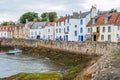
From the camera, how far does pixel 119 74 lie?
32.0 ft

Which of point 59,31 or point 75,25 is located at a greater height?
point 75,25

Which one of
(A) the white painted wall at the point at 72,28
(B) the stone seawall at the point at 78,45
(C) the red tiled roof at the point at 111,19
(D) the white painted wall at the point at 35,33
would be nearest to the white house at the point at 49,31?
(D) the white painted wall at the point at 35,33

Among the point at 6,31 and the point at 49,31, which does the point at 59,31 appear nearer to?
the point at 49,31

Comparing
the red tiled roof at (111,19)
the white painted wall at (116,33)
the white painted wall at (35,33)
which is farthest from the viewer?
the white painted wall at (35,33)

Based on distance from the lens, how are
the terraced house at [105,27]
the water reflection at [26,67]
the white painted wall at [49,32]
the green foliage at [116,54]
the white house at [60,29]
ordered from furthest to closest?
the white painted wall at [49,32], the white house at [60,29], the terraced house at [105,27], the water reflection at [26,67], the green foliage at [116,54]

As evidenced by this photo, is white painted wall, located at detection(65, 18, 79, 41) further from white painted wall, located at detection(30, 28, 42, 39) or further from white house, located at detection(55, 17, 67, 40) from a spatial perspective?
white painted wall, located at detection(30, 28, 42, 39)

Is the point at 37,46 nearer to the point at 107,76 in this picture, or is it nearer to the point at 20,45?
the point at 20,45

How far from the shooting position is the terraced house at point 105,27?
68438mm

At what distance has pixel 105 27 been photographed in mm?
71125

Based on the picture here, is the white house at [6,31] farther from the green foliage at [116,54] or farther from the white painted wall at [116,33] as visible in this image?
the green foliage at [116,54]

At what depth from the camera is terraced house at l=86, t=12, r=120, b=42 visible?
68.4m

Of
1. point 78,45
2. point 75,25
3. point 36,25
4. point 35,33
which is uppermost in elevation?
point 36,25

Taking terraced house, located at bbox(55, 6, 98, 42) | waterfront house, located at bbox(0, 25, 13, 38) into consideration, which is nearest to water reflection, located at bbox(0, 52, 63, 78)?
terraced house, located at bbox(55, 6, 98, 42)

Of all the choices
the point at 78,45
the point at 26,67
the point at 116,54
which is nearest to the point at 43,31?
the point at 78,45
